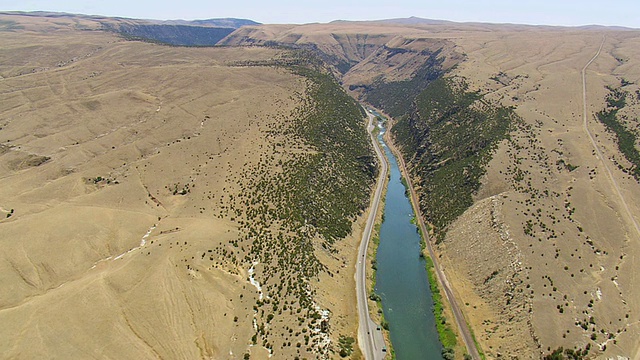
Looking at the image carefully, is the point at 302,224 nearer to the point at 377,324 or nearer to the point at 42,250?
the point at 377,324

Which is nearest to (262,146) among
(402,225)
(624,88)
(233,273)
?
(402,225)

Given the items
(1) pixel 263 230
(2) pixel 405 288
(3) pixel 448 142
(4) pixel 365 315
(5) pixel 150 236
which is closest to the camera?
(4) pixel 365 315

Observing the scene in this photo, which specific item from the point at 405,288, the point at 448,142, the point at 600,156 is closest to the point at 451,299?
the point at 405,288

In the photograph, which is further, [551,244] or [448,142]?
[448,142]

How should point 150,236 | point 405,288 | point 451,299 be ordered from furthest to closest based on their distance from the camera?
point 150,236, point 405,288, point 451,299

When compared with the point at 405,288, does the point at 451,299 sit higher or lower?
higher

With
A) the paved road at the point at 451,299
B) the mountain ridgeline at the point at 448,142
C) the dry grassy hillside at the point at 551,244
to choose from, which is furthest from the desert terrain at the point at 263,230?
the paved road at the point at 451,299

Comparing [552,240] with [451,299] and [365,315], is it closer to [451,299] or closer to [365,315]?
[451,299]
